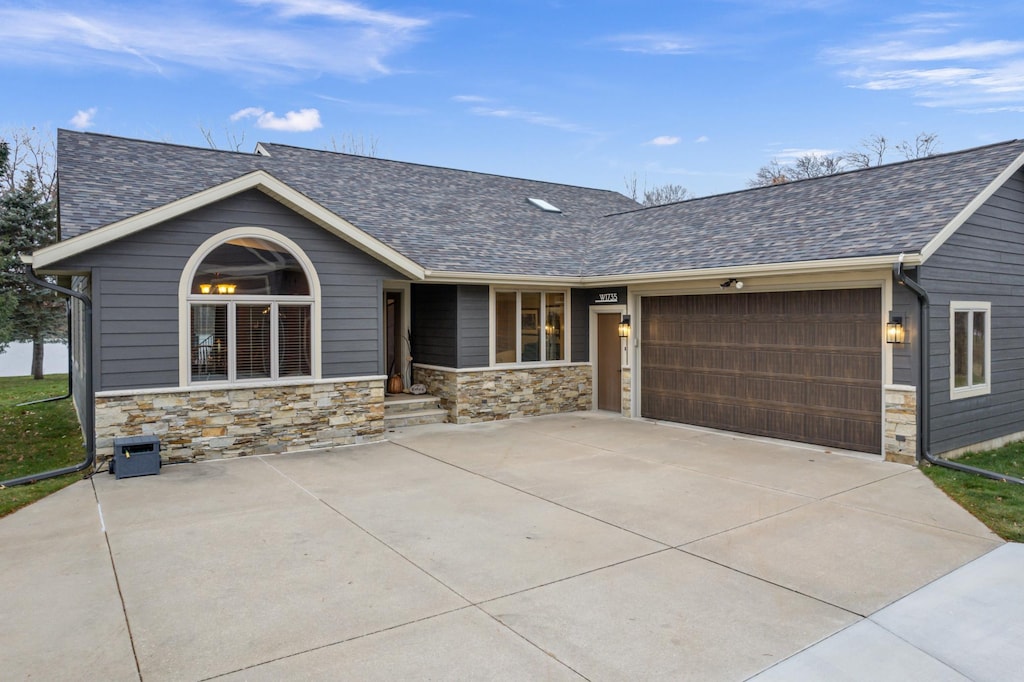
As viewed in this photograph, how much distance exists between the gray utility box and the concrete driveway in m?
0.20

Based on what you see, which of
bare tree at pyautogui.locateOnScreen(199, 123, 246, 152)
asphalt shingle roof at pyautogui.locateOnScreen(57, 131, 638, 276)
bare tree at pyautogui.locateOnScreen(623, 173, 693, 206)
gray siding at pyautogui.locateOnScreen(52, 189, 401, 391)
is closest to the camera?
gray siding at pyautogui.locateOnScreen(52, 189, 401, 391)

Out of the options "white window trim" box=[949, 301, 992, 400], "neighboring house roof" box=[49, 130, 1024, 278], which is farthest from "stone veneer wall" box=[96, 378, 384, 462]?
"white window trim" box=[949, 301, 992, 400]

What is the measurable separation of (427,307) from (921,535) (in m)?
8.81

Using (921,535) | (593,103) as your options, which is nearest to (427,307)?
(921,535)

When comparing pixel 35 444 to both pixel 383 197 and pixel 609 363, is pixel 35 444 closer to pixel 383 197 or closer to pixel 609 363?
pixel 383 197

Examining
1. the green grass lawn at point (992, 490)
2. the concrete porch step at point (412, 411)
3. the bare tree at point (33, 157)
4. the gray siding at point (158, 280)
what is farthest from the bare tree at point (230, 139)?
the green grass lawn at point (992, 490)

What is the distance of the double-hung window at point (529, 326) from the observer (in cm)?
1195

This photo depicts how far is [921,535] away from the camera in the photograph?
18.3 ft

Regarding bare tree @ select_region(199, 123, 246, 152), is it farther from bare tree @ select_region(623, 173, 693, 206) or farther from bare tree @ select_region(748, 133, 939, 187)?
bare tree @ select_region(748, 133, 939, 187)

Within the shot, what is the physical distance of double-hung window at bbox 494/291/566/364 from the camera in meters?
12.0

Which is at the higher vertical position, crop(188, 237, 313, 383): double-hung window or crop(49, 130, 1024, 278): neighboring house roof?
crop(49, 130, 1024, 278): neighboring house roof

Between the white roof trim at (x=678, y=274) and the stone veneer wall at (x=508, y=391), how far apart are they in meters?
1.71

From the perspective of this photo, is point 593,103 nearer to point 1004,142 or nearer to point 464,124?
point 464,124

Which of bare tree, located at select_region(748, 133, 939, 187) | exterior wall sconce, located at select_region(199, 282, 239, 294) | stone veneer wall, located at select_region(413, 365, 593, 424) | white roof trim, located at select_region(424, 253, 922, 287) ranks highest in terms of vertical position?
bare tree, located at select_region(748, 133, 939, 187)
